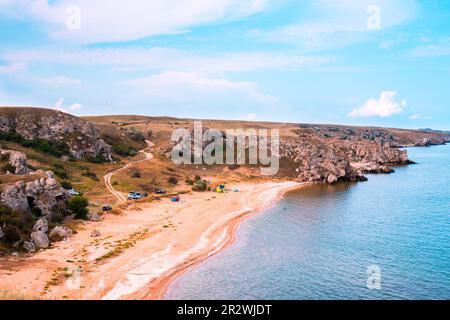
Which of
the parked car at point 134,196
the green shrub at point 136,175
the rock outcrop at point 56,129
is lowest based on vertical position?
the parked car at point 134,196

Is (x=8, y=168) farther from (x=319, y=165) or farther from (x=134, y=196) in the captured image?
(x=319, y=165)

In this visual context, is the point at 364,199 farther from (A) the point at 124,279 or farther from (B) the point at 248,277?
(A) the point at 124,279

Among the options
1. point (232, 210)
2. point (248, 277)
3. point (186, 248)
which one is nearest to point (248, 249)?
point (186, 248)

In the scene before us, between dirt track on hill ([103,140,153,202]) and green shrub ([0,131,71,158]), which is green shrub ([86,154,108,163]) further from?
dirt track on hill ([103,140,153,202])

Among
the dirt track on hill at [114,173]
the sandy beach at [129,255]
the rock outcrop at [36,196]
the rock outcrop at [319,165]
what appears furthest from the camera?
the rock outcrop at [319,165]

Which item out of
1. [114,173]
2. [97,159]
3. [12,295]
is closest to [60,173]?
[114,173]

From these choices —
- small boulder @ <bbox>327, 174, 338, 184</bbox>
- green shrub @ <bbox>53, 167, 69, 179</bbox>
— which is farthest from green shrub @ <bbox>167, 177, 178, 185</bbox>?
small boulder @ <bbox>327, 174, 338, 184</bbox>
